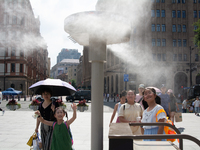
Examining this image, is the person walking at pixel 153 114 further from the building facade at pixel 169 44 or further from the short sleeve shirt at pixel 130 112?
the building facade at pixel 169 44

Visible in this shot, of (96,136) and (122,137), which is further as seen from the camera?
(96,136)

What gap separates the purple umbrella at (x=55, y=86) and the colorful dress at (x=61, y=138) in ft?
3.46

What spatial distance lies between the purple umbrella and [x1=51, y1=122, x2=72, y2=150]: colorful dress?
41.6 inches

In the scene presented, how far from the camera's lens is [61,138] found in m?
3.66

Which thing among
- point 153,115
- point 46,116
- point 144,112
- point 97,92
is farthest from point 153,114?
point 46,116

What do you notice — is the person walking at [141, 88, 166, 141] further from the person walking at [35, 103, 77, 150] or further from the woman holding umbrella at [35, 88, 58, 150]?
the woman holding umbrella at [35, 88, 58, 150]

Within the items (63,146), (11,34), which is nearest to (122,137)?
(63,146)

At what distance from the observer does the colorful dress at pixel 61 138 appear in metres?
3.66

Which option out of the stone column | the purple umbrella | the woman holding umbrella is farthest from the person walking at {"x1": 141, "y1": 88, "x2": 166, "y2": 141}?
the purple umbrella

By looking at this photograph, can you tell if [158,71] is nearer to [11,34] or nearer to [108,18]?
[11,34]

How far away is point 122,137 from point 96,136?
55.4 inches

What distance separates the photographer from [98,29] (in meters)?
3.58

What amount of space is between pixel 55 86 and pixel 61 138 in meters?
1.64

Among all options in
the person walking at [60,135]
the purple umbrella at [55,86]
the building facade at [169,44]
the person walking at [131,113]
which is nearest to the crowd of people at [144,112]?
the person walking at [131,113]
